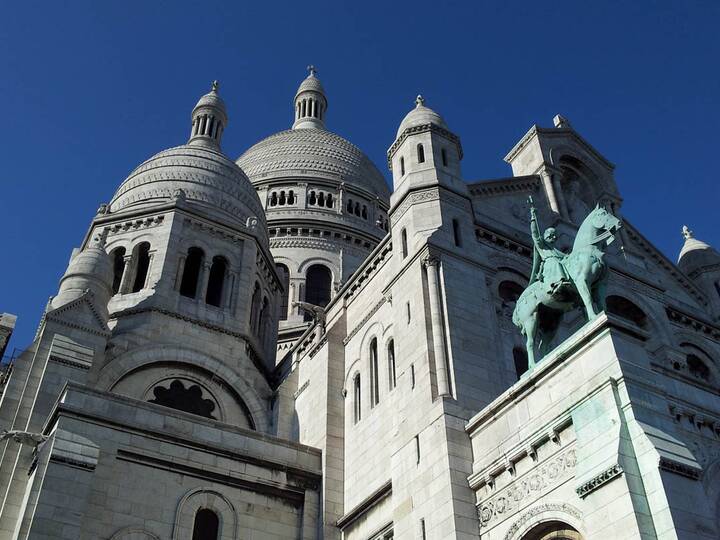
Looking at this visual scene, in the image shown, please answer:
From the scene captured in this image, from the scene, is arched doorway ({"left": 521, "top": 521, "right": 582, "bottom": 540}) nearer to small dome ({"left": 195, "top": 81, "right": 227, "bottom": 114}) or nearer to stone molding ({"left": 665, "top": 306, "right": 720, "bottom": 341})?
stone molding ({"left": 665, "top": 306, "right": 720, "bottom": 341})

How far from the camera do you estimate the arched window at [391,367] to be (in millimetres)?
23766

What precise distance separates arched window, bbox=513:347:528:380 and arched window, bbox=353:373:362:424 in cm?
513

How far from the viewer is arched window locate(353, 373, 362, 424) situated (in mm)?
25062

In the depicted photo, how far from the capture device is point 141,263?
106ft

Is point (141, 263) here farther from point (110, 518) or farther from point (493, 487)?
point (493, 487)

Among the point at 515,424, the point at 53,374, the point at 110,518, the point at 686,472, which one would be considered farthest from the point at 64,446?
the point at 686,472

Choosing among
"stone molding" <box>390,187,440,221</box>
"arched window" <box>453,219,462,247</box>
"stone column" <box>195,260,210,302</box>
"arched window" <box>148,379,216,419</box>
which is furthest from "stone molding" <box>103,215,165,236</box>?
"arched window" <box>453,219,462,247</box>

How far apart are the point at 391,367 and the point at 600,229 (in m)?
8.36

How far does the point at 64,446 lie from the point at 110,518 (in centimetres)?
215

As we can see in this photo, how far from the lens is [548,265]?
19.1m

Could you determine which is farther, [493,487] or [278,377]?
[278,377]

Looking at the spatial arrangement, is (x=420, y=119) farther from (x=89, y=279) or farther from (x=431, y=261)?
(x=89, y=279)

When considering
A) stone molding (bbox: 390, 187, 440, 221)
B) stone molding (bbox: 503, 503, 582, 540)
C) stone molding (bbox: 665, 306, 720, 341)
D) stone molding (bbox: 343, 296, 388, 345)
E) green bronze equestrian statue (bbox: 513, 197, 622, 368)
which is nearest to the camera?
stone molding (bbox: 503, 503, 582, 540)

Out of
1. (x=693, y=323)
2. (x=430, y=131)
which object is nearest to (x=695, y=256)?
(x=693, y=323)
